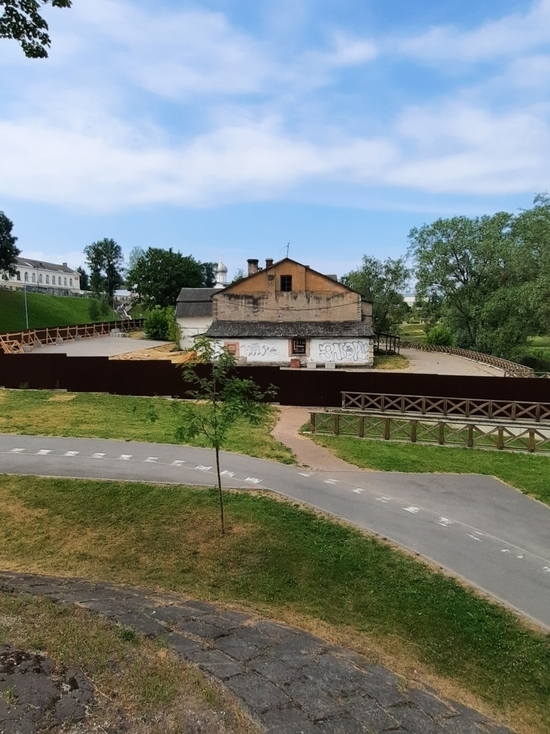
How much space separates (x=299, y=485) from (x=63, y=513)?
5.29m

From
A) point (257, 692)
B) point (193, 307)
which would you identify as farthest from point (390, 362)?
point (257, 692)

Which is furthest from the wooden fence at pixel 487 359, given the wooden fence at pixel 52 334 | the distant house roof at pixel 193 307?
the wooden fence at pixel 52 334

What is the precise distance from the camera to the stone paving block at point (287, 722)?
4.07m

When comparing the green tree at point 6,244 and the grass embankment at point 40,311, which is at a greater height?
the green tree at point 6,244

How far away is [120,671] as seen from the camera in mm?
4527

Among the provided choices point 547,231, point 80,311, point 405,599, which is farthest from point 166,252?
point 405,599

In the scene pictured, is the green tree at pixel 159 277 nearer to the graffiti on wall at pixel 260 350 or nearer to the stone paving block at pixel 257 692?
the graffiti on wall at pixel 260 350

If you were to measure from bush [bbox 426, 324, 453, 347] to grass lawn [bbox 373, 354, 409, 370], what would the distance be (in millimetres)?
10324

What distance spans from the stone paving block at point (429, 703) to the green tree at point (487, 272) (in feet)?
107

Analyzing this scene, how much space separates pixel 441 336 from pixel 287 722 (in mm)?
50318

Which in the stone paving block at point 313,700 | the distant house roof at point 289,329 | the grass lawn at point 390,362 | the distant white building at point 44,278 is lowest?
the stone paving block at point 313,700

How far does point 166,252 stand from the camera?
222 feet

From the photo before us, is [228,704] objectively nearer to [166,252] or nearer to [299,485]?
[299,485]

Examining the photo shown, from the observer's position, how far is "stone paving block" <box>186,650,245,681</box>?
15.5 feet
